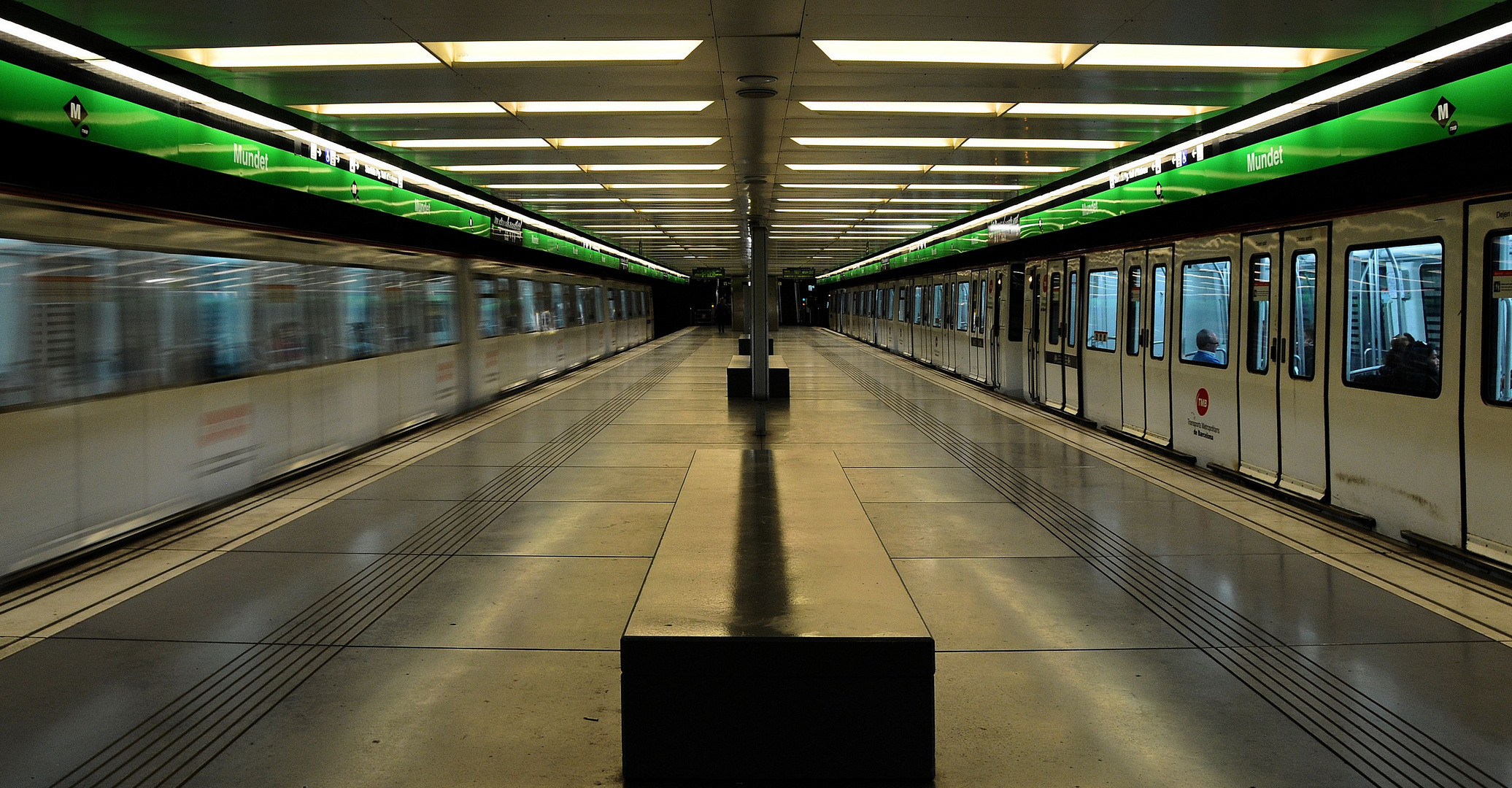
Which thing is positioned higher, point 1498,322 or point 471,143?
point 471,143

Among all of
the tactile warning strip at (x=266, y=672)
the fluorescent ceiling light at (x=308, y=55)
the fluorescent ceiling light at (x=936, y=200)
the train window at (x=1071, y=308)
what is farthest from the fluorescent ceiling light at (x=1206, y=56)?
the fluorescent ceiling light at (x=936, y=200)

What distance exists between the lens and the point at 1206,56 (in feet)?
21.5

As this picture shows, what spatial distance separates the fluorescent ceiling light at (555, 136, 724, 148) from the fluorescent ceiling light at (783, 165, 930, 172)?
1.70 metres

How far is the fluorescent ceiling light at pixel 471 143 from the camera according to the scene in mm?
9531

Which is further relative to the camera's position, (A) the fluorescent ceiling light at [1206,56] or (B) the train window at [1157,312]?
(B) the train window at [1157,312]

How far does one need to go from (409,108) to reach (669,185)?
5321 mm

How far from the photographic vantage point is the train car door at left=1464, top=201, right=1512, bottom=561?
5.32 metres

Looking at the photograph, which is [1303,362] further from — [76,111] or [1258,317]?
[76,111]

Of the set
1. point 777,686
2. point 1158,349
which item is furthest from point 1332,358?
point 777,686

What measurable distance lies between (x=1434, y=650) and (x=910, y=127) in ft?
19.6

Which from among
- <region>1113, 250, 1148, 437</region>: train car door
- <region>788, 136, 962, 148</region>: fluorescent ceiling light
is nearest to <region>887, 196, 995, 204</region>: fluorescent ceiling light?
<region>1113, 250, 1148, 437</region>: train car door

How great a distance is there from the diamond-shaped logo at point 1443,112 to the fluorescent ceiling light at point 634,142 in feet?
18.5

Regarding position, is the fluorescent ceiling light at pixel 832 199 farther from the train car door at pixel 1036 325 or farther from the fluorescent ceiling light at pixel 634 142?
the fluorescent ceiling light at pixel 634 142

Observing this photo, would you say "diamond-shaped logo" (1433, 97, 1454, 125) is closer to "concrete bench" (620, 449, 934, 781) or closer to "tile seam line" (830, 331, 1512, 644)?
"tile seam line" (830, 331, 1512, 644)
